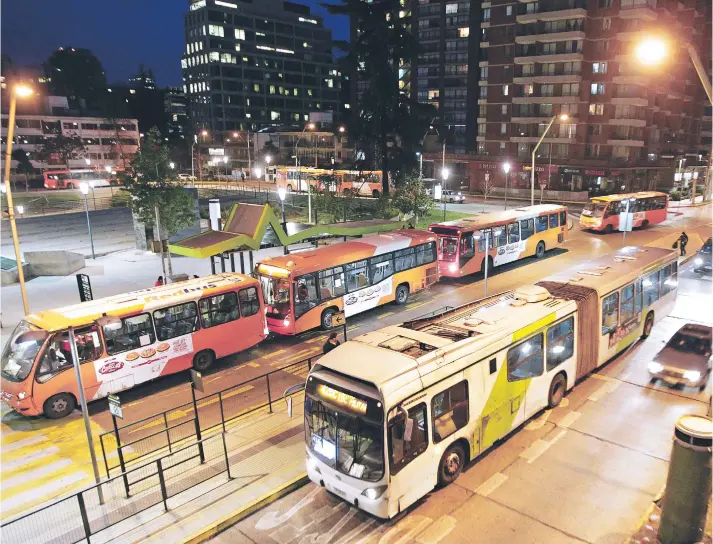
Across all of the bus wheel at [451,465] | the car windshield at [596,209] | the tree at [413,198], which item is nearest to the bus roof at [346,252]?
the bus wheel at [451,465]

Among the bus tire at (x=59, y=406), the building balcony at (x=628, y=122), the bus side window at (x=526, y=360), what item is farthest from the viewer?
the building balcony at (x=628, y=122)

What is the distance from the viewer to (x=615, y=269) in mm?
16578

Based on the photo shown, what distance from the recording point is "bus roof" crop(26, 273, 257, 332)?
1380 cm

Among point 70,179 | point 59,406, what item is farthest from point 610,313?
point 70,179

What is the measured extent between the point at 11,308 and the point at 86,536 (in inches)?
711

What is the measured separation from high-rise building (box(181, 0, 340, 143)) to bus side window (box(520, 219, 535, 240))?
300ft

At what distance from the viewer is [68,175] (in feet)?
262

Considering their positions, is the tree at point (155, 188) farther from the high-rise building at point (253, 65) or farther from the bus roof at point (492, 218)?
the high-rise building at point (253, 65)

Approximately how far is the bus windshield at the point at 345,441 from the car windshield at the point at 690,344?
35.2 feet

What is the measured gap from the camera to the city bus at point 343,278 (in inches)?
723

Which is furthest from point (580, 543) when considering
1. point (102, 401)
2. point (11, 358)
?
point (11, 358)

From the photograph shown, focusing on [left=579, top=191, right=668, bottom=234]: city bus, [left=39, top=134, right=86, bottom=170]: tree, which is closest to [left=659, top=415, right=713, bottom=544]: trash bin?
[left=579, top=191, right=668, bottom=234]: city bus

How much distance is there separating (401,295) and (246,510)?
14369 mm

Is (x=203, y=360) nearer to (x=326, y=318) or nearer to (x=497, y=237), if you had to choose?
(x=326, y=318)
